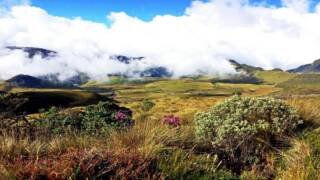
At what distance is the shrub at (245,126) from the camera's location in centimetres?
1195

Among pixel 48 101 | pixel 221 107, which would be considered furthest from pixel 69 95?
pixel 221 107

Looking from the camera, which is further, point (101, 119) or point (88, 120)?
point (88, 120)

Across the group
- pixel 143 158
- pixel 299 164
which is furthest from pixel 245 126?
pixel 143 158

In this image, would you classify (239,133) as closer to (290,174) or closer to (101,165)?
(290,174)

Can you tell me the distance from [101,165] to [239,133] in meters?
4.73

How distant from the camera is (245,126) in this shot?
41.6 ft

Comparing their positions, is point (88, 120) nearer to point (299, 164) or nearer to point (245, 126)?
point (245, 126)

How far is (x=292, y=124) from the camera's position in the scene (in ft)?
43.2

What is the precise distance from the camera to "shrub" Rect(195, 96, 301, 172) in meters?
11.9

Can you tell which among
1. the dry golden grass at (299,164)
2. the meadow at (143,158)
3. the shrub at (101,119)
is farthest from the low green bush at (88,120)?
the dry golden grass at (299,164)

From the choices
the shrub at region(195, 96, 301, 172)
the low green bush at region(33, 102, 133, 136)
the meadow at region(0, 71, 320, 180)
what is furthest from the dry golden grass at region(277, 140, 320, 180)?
the low green bush at region(33, 102, 133, 136)

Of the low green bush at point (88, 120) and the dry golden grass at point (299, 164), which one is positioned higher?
the low green bush at point (88, 120)

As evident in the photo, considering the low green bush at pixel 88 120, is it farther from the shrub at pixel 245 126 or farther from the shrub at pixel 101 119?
the shrub at pixel 245 126

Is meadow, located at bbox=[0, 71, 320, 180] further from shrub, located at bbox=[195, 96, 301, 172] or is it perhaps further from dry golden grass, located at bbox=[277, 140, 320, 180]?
shrub, located at bbox=[195, 96, 301, 172]
